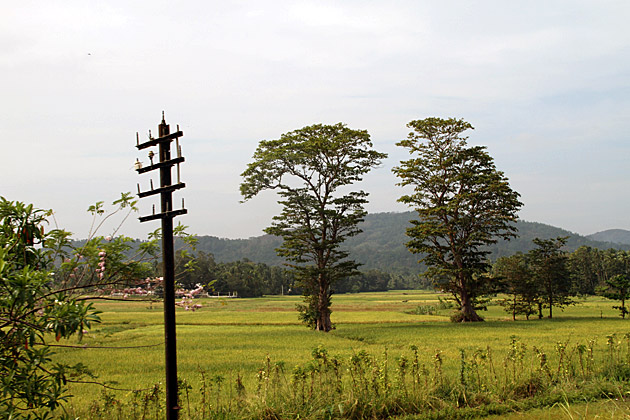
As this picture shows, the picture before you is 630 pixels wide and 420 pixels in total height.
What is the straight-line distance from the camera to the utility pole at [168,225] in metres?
7.29

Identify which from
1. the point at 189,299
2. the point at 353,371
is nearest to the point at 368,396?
the point at 353,371

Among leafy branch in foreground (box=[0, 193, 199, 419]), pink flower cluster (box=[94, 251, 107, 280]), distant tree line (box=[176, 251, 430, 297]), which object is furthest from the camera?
distant tree line (box=[176, 251, 430, 297])

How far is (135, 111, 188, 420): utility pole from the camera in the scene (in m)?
7.29

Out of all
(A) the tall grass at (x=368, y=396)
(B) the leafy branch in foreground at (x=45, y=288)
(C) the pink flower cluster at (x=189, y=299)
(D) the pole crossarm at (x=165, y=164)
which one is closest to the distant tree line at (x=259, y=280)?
(A) the tall grass at (x=368, y=396)

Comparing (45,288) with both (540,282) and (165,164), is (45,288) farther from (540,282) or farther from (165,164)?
(540,282)

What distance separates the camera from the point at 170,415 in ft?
23.7

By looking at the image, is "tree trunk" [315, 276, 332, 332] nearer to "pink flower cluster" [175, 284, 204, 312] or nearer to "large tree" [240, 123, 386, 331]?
"large tree" [240, 123, 386, 331]

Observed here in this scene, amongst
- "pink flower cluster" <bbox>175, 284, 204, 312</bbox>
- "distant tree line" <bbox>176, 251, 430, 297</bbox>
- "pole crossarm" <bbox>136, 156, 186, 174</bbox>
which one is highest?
"pole crossarm" <bbox>136, 156, 186, 174</bbox>

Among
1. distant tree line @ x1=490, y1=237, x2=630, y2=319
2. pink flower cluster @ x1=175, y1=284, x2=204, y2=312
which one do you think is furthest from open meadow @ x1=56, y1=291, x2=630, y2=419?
distant tree line @ x1=490, y1=237, x2=630, y2=319

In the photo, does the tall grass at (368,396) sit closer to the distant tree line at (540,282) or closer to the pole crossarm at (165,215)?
the pole crossarm at (165,215)

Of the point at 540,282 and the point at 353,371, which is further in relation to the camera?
the point at 540,282

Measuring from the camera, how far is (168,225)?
7.51 metres

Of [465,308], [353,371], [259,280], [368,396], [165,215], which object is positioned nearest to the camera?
[165,215]

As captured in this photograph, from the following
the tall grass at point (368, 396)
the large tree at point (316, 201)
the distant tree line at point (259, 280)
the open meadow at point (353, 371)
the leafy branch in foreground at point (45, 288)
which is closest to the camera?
the leafy branch in foreground at point (45, 288)
